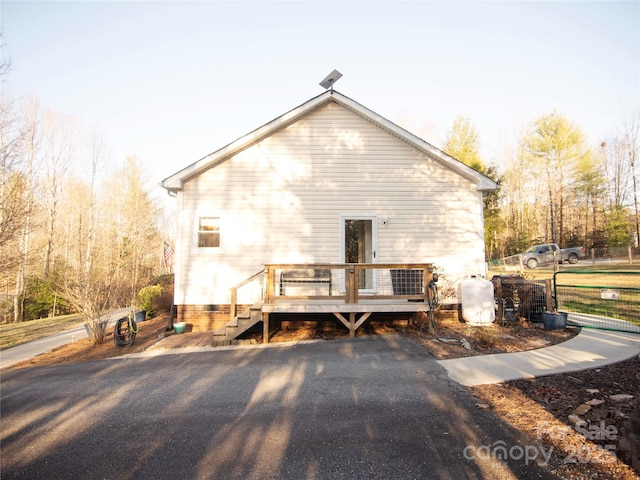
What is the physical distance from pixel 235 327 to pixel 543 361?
614cm

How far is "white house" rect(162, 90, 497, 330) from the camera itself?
9031 mm

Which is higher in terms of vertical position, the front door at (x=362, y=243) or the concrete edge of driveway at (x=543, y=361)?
the front door at (x=362, y=243)

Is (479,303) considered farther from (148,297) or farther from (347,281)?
(148,297)

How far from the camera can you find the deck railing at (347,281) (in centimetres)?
754

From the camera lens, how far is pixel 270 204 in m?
9.26

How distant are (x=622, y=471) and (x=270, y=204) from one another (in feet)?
27.3

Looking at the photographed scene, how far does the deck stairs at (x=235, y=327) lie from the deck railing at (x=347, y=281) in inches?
17.2

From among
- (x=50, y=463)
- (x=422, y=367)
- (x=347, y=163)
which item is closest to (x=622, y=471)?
(x=422, y=367)

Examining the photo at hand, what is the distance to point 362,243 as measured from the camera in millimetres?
10367

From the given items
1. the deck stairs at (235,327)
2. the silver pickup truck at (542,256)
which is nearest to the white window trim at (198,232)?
the deck stairs at (235,327)

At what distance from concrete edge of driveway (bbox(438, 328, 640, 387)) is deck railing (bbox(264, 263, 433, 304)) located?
2.39m

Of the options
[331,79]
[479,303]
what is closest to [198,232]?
[331,79]

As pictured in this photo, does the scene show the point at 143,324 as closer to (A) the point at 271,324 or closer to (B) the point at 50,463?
(A) the point at 271,324

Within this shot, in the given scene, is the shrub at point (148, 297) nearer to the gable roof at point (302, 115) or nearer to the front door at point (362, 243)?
the gable roof at point (302, 115)
